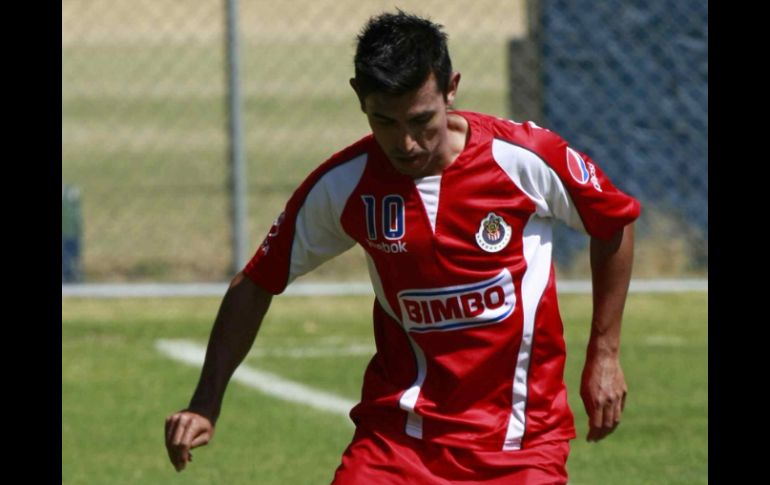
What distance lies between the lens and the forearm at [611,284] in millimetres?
5133

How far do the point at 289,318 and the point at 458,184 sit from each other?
19.0 feet

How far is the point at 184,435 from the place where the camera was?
4828mm

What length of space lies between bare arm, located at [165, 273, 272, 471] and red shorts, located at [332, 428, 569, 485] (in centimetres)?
44

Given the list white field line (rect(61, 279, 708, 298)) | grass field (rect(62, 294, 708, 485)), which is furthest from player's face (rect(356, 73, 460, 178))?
white field line (rect(61, 279, 708, 298))

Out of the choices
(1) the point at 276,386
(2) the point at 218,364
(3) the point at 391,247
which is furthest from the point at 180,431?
(1) the point at 276,386

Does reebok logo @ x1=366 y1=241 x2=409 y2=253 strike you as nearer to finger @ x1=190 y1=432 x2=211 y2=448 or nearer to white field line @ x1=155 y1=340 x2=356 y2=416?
finger @ x1=190 y1=432 x2=211 y2=448

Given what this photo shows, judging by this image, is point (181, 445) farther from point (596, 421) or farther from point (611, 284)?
point (611, 284)

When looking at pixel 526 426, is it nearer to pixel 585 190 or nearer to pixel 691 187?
pixel 585 190

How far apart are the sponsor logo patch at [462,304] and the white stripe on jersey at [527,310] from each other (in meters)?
0.07

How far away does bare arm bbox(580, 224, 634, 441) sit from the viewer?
503cm

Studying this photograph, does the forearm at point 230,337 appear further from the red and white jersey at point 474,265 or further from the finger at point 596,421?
the finger at point 596,421

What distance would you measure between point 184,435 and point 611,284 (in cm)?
135
